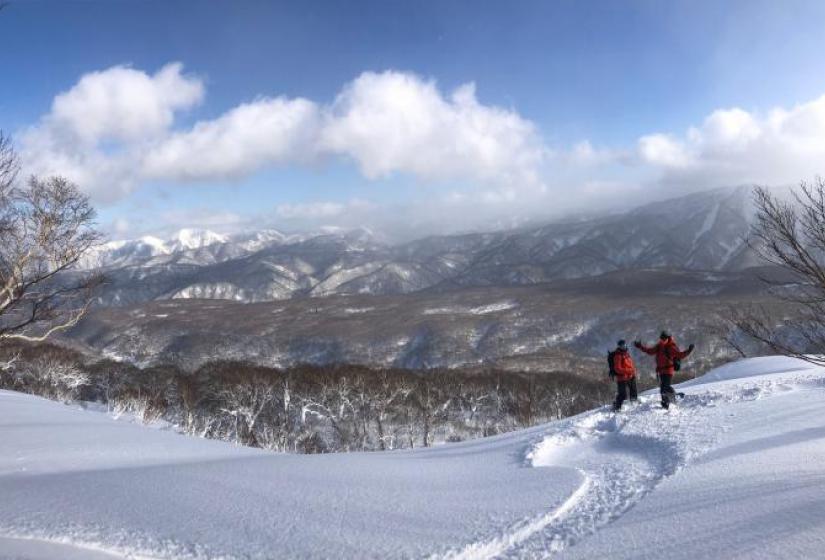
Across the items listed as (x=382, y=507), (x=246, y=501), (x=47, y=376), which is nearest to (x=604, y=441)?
(x=382, y=507)

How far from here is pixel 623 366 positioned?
1773 cm

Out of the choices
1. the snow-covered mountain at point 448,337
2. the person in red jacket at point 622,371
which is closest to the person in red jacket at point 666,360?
the person in red jacket at point 622,371

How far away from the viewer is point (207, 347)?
168 metres

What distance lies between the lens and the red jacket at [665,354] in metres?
16.6

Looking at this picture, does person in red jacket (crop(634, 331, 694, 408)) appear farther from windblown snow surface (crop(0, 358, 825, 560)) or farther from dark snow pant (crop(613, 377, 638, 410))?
windblown snow surface (crop(0, 358, 825, 560))

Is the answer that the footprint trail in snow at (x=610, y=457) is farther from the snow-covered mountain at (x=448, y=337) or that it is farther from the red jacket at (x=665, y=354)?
the snow-covered mountain at (x=448, y=337)

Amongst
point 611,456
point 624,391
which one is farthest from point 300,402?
point 611,456

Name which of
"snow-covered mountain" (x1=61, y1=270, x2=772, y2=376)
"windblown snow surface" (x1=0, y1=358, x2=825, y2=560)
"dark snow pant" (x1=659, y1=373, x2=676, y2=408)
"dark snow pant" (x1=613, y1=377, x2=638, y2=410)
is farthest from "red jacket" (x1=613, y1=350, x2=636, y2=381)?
"snow-covered mountain" (x1=61, y1=270, x2=772, y2=376)

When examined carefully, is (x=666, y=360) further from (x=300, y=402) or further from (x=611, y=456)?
(x=300, y=402)

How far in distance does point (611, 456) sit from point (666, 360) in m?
5.52

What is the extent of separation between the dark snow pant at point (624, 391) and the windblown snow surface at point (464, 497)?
230 centimetres

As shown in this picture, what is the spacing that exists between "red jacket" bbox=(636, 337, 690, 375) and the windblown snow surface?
6.57 ft

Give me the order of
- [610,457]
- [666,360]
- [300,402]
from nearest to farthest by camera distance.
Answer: [610,457], [666,360], [300,402]

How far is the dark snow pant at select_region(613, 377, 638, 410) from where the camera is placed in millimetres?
17391
